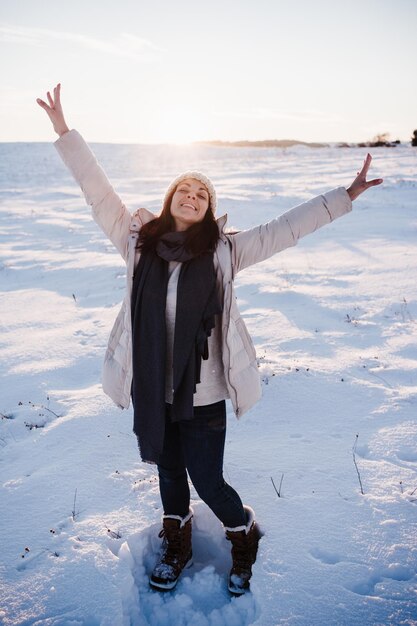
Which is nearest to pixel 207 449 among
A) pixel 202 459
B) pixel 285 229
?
pixel 202 459

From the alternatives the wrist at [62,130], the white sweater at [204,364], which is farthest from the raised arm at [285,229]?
the wrist at [62,130]

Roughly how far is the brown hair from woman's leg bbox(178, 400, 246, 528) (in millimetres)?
892

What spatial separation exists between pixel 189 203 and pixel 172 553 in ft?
7.07

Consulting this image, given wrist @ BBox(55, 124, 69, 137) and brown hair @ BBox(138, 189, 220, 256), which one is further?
wrist @ BBox(55, 124, 69, 137)

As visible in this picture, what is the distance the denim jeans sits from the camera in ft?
7.65

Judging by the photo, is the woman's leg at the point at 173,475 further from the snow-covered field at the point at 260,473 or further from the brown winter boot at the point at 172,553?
the snow-covered field at the point at 260,473

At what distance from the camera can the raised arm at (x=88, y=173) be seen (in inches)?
94.5

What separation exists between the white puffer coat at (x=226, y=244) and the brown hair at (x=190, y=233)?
51 millimetres

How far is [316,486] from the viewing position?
3.12 m

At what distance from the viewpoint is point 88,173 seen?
7.88ft

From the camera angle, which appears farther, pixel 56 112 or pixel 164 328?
pixel 56 112

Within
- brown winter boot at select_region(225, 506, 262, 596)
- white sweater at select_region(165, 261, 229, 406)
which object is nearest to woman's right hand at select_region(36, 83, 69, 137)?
white sweater at select_region(165, 261, 229, 406)

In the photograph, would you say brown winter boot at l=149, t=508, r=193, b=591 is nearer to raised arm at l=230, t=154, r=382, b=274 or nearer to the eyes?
raised arm at l=230, t=154, r=382, b=274

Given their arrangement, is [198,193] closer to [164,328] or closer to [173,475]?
[164,328]
